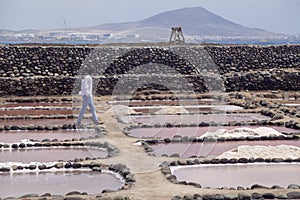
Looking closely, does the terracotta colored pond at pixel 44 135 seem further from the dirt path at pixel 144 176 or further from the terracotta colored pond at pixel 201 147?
the terracotta colored pond at pixel 201 147

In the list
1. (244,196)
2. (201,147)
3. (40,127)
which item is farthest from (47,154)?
(244,196)

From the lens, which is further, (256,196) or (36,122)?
(36,122)

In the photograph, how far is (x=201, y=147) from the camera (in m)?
13.1

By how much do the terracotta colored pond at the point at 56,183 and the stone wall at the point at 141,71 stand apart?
1413 centimetres

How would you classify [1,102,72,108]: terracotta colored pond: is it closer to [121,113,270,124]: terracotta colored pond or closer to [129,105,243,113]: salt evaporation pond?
[129,105,243,113]: salt evaporation pond

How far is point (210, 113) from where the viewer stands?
1898 centimetres

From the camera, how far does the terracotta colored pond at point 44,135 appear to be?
14280 millimetres

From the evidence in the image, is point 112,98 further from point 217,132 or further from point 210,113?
point 217,132

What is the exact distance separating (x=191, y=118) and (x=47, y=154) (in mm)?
6476

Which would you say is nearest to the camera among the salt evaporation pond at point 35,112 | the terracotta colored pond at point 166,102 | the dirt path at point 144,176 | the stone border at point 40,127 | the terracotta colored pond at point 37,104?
the dirt path at point 144,176

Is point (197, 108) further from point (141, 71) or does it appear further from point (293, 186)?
point (293, 186)

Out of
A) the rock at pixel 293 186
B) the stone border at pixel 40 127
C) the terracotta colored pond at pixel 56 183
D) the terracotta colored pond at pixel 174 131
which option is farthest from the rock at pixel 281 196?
the stone border at pixel 40 127

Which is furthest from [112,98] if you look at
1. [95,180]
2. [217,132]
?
[95,180]

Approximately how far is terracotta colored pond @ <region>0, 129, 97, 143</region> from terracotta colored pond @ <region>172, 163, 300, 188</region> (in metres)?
4.30
